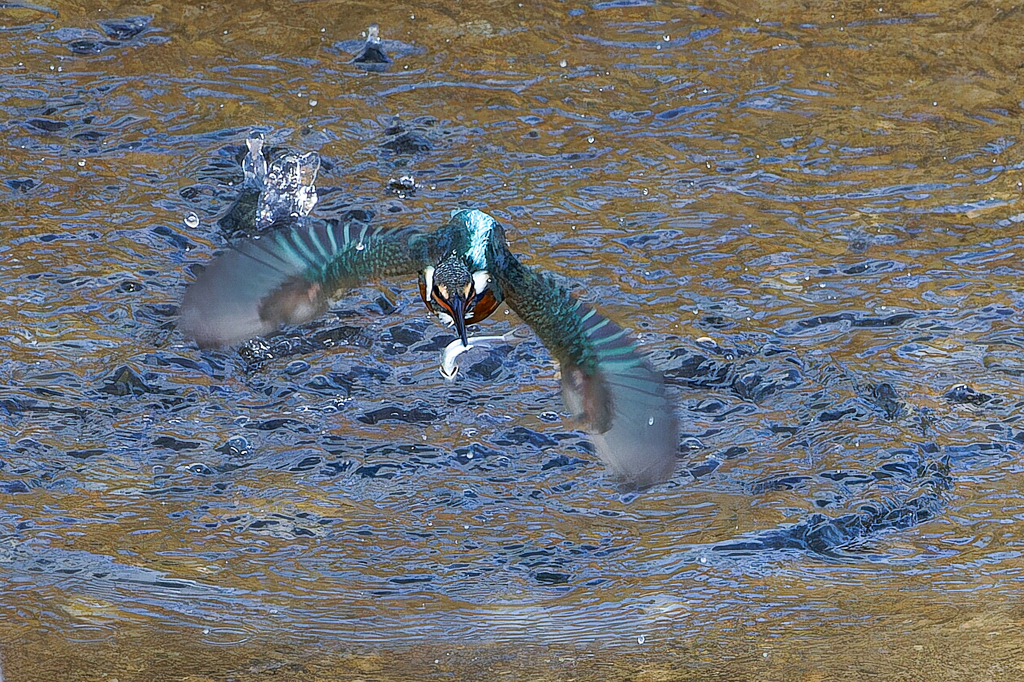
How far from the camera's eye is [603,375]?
3.63 meters

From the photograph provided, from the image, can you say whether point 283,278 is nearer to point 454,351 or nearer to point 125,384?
point 454,351

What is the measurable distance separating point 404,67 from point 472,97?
13.6 inches

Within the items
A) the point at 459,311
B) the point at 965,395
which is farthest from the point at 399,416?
the point at 965,395

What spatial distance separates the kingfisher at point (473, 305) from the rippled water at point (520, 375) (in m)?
0.64

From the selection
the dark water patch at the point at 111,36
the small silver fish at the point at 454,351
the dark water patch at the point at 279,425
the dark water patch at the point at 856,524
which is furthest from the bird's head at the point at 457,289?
the dark water patch at the point at 111,36

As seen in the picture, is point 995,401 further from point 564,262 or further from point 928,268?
point 564,262

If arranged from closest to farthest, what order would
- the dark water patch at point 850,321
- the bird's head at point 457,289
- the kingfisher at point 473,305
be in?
the bird's head at point 457,289
the kingfisher at point 473,305
the dark water patch at point 850,321

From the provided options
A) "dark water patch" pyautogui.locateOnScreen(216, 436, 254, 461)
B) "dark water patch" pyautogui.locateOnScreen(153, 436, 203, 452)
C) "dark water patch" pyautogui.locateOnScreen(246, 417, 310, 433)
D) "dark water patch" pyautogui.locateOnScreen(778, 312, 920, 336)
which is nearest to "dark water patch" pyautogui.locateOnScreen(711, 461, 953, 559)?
"dark water patch" pyautogui.locateOnScreen(778, 312, 920, 336)

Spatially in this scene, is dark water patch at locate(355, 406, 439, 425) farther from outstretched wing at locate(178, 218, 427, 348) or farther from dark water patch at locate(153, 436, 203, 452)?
outstretched wing at locate(178, 218, 427, 348)

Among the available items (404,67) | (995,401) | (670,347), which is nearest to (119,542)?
(670,347)

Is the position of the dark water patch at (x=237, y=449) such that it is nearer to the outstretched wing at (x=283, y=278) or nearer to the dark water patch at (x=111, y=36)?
the outstretched wing at (x=283, y=278)

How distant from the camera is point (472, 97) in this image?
523 cm

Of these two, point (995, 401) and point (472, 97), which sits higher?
point (472, 97)

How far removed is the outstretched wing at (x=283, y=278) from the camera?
362cm
